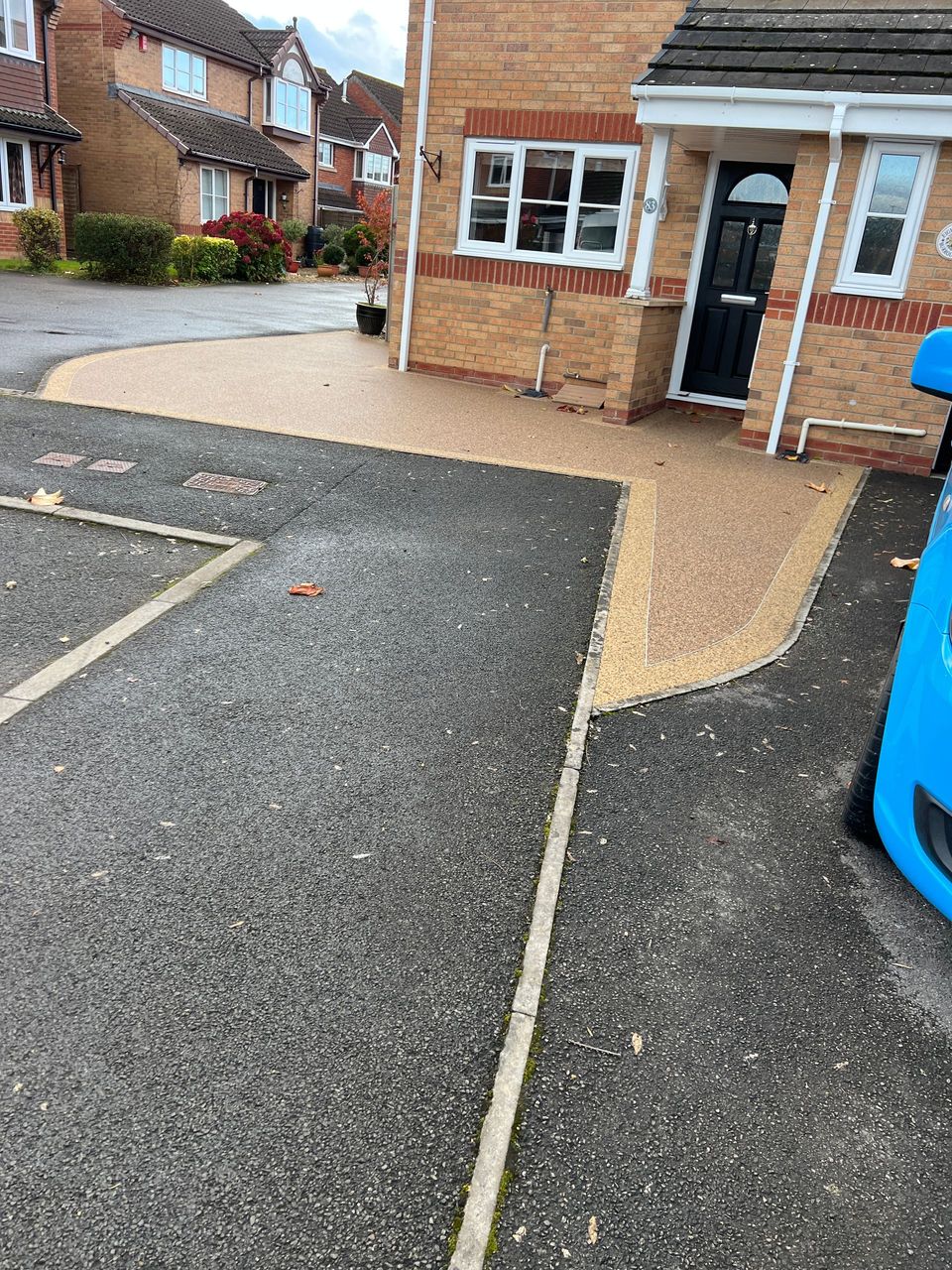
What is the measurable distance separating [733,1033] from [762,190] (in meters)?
10.9

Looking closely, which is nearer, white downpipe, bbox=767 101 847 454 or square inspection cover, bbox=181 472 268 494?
square inspection cover, bbox=181 472 268 494

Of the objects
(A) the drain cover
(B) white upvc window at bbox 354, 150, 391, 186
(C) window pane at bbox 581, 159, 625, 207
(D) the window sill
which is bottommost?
(A) the drain cover

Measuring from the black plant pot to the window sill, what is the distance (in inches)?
194

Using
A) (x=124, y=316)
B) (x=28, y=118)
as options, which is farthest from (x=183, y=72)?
(x=124, y=316)

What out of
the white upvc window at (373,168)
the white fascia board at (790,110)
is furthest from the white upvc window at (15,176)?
the white upvc window at (373,168)

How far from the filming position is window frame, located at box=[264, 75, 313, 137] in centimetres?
3872

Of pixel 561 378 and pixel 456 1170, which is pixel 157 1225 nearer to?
pixel 456 1170

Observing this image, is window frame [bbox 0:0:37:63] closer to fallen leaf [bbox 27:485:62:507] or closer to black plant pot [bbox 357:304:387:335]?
black plant pot [bbox 357:304:387:335]

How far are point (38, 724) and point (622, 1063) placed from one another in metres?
2.59

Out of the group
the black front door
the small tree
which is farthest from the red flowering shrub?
the black front door

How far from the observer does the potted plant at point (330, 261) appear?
35.8 m

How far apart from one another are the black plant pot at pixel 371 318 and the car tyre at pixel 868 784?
1530cm

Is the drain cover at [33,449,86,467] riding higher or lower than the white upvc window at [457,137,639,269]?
lower

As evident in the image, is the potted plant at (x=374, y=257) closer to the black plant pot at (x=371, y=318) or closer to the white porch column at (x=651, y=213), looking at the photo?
the black plant pot at (x=371, y=318)
